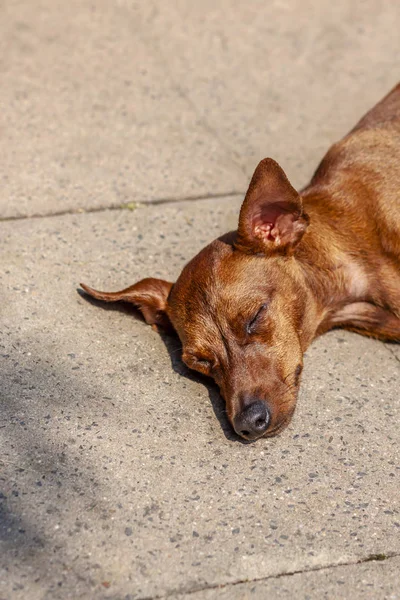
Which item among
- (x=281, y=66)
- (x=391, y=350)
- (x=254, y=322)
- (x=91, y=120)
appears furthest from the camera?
(x=281, y=66)

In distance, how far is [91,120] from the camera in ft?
23.0

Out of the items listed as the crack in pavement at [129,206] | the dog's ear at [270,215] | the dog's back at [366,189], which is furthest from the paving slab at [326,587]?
the crack in pavement at [129,206]

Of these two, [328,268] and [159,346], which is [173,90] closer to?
[328,268]

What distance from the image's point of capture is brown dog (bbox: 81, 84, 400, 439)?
445 cm

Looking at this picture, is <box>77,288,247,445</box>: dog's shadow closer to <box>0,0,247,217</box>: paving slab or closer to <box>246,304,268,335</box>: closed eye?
<box>246,304,268,335</box>: closed eye

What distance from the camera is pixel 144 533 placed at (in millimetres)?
3771

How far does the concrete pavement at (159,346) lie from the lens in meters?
3.70

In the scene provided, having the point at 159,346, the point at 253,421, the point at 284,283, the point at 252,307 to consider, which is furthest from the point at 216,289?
the point at 253,421

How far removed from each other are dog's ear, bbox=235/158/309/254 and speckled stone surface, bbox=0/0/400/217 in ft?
5.18

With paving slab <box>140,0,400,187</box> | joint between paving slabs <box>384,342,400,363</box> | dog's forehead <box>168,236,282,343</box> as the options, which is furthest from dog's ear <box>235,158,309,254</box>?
paving slab <box>140,0,400,187</box>

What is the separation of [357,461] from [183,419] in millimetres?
920

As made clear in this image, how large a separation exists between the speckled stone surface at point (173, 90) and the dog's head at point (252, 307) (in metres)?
1.58

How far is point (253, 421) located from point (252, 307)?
66 cm

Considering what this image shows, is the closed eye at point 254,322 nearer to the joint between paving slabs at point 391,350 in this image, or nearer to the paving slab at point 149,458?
the paving slab at point 149,458
